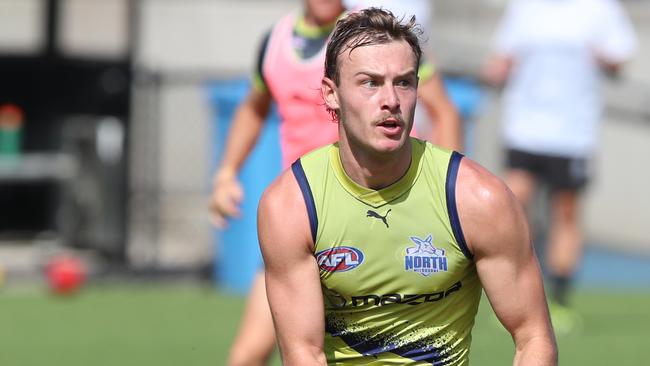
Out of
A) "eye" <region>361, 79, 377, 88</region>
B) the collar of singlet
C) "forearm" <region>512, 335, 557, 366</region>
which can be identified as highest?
"eye" <region>361, 79, 377, 88</region>

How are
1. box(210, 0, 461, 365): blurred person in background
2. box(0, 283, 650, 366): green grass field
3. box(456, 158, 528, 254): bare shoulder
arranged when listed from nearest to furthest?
box(456, 158, 528, 254): bare shoulder, box(210, 0, 461, 365): blurred person in background, box(0, 283, 650, 366): green grass field

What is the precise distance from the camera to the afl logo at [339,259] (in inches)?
182

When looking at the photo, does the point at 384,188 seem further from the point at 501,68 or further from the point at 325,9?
the point at 501,68

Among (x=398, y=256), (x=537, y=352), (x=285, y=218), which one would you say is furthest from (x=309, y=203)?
(x=537, y=352)

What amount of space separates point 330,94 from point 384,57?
0.94 ft

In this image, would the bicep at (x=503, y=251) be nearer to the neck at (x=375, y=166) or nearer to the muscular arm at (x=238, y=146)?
the neck at (x=375, y=166)

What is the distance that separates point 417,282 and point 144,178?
957 centimetres

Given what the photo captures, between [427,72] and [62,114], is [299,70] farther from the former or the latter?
[62,114]

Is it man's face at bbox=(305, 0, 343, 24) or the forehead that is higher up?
the forehead

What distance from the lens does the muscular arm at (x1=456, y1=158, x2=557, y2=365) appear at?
4.46 meters

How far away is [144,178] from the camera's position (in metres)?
14.0

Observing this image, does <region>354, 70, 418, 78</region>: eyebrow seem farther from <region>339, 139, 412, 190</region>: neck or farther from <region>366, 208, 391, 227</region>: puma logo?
<region>366, 208, 391, 227</region>: puma logo

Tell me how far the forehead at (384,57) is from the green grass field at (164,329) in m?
3.49

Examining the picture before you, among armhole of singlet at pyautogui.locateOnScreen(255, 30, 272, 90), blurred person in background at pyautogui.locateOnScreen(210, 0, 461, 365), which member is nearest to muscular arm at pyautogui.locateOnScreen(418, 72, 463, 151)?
blurred person in background at pyautogui.locateOnScreen(210, 0, 461, 365)
